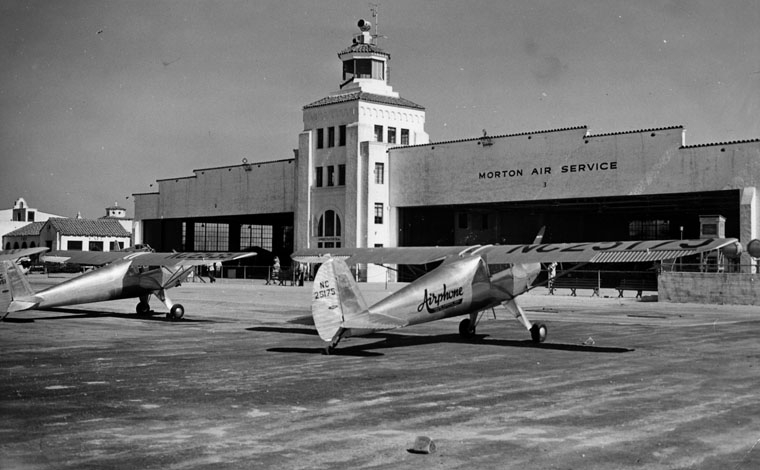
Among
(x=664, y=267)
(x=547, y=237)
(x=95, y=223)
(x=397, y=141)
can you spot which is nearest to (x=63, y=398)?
(x=664, y=267)

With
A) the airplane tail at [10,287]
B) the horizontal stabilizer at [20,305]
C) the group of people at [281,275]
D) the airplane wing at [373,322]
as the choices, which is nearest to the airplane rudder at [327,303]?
the airplane wing at [373,322]

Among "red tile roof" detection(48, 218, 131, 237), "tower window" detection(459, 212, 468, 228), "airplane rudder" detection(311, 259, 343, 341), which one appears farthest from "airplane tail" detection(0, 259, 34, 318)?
"red tile roof" detection(48, 218, 131, 237)

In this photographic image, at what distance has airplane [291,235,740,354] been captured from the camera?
1584 centimetres

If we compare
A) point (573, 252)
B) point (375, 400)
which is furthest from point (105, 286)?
point (375, 400)

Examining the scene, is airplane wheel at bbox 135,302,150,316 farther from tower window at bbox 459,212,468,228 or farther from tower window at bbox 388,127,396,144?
tower window at bbox 459,212,468,228

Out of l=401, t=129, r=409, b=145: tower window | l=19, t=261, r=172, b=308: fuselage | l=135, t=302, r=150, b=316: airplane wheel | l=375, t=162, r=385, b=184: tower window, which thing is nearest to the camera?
l=19, t=261, r=172, b=308: fuselage

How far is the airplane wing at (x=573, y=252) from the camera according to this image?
55.5 feet

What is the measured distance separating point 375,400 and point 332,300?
4.77 metres

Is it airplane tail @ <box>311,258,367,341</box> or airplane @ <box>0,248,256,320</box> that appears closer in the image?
airplane tail @ <box>311,258,367,341</box>

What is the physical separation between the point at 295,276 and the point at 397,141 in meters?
14.5

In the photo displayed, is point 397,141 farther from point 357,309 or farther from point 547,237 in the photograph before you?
point 357,309

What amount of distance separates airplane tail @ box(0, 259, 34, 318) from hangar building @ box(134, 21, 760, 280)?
33.5 meters

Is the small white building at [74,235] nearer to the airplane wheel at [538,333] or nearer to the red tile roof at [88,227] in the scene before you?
the red tile roof at [88,227]

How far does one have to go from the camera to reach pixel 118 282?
83.8 feet
